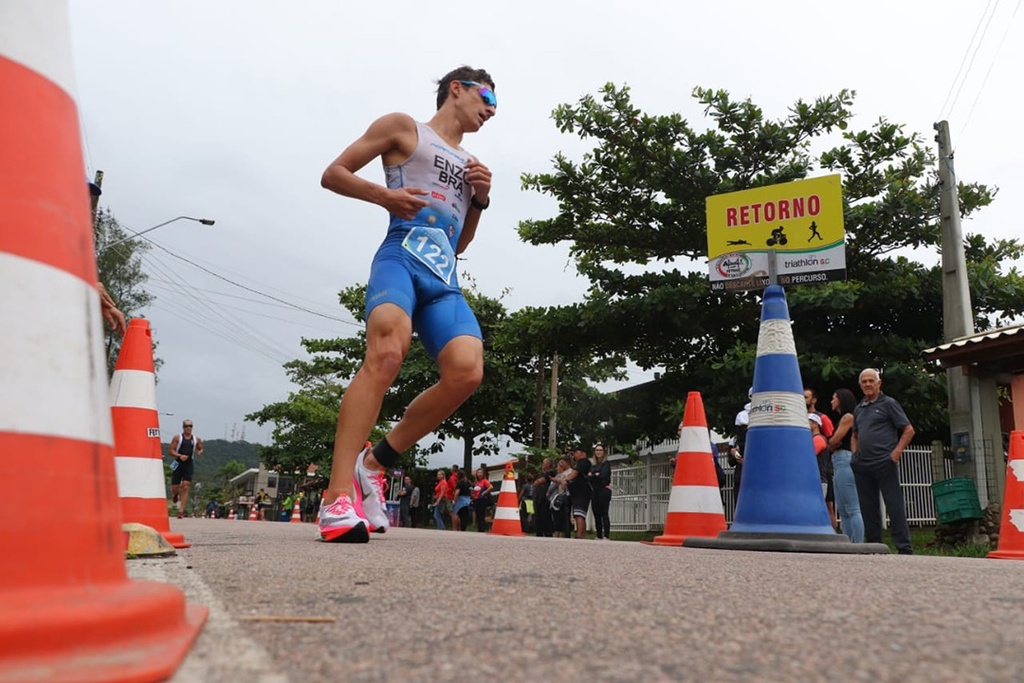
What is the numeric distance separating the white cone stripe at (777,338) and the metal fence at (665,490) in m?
8.05

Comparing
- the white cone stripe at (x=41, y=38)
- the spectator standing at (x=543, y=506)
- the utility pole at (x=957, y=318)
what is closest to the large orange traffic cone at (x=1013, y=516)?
the utility pole at (x=957, y=318)

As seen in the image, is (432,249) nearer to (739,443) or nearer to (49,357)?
(49,357)

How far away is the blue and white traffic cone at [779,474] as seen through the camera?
4980 mm

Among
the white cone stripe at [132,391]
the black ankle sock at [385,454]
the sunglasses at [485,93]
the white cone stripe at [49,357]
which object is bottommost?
the black ankle sock at [385,454]

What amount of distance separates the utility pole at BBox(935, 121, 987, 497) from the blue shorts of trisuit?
1028 cm

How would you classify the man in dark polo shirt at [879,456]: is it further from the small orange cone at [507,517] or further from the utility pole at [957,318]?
the utility pole at [957,318]

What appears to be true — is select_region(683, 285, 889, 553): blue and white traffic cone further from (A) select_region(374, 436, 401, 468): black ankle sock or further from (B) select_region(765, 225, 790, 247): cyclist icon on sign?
(B) select_region(765, 225, 790, 247): cyclist icon on sign

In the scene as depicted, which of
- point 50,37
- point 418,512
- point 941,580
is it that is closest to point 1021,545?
point 941,580

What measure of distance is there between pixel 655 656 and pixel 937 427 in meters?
15.9

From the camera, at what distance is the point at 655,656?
1.27m

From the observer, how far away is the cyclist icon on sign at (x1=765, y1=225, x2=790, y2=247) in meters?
12.1

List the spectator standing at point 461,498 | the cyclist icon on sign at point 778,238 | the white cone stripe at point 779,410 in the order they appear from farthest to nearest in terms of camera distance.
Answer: the spectator standing at point 461,498, the cyclist icon on sign at point 778,238, the white cone stripe at point 779,410

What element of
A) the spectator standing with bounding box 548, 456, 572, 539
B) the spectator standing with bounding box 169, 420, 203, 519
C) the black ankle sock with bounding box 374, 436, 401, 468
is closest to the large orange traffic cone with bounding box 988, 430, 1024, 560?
the black ankle sock with bounding box 374, 436, 401, 468

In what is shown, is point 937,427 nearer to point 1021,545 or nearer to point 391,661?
point 1021,545
